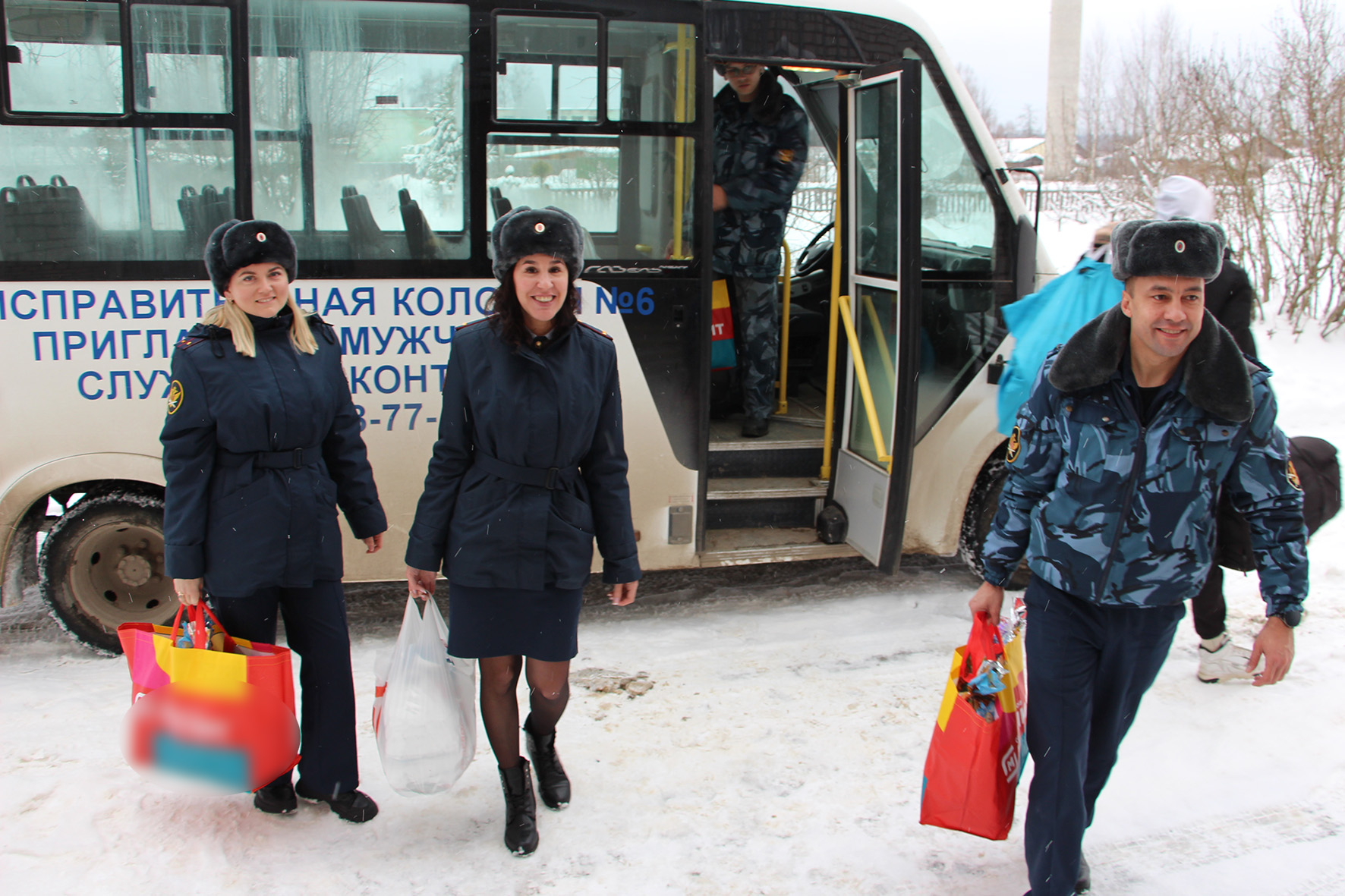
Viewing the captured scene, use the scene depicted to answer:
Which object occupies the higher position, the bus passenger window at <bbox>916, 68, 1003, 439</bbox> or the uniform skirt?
the bus passenger window at <bbox>916, 68, 1003, 439</bbox>

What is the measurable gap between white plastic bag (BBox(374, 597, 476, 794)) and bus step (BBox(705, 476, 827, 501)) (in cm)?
193

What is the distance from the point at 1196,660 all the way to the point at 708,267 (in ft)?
8.35

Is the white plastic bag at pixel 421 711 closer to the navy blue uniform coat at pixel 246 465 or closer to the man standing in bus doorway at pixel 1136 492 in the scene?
the navy blue uniform coat at pixel 246 465

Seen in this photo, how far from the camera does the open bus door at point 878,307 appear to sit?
4.17 m

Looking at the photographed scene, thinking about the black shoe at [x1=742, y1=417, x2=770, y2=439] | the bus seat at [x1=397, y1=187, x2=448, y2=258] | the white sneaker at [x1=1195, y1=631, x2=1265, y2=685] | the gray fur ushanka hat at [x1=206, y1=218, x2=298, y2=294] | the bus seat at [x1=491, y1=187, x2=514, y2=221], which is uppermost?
the bus seat at [x1=491, y1=187, x2=514, y2=221]

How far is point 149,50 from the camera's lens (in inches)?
150

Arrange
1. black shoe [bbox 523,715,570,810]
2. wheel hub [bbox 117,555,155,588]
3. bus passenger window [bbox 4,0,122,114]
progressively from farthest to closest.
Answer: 1. wheel hub [bbox 117,555,155,588]
2. bus passenger window [bbox 4,0,122,114]
3. black shoe [bbox 523,715,570,810]

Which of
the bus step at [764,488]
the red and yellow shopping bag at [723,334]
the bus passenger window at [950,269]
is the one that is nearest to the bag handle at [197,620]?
the bus step at [764,488]

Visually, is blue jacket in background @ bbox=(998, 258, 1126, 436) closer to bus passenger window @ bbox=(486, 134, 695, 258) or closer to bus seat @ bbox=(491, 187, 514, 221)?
bus passenger window @ bbox=(486, 134, 695, 258)

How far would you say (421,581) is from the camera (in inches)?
114

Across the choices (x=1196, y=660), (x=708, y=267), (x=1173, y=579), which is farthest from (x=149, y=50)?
(x=1196, y=660)

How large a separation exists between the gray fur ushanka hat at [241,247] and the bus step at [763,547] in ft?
7.74

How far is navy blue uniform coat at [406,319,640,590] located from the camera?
2725 millimetres

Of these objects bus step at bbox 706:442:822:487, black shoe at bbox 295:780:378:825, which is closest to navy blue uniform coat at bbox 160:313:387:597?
black shoe at bbox 295:780:378:825
